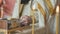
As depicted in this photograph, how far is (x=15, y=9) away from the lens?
2.14 m

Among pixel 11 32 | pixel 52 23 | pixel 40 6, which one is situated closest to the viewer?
pixel 11 32

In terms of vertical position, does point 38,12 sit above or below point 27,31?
above

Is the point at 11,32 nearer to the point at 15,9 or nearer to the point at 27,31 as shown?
the point at 27,31

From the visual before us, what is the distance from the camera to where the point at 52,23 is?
1.96m

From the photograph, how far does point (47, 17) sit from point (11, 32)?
1.96 ft

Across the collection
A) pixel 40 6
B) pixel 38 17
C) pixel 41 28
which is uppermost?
pixel 40 6

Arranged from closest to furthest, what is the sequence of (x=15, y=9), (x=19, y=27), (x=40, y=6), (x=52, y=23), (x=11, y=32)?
(x=11, y=32) → (x=19, y=27) → (x=40, y=6) → (x=52, y=23) → (x=15, y=9)

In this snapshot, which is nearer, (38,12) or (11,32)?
(11,32)

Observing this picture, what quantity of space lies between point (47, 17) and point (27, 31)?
1.36ft

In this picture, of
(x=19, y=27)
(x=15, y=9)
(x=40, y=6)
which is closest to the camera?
(x=19, y=27)

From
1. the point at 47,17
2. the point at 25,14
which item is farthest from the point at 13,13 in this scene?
the point at 47,17

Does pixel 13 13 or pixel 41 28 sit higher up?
pixel 13 13

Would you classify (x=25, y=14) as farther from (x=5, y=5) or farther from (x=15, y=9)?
(x=5, y=5)

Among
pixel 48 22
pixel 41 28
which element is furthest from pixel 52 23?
pixel 41 28
